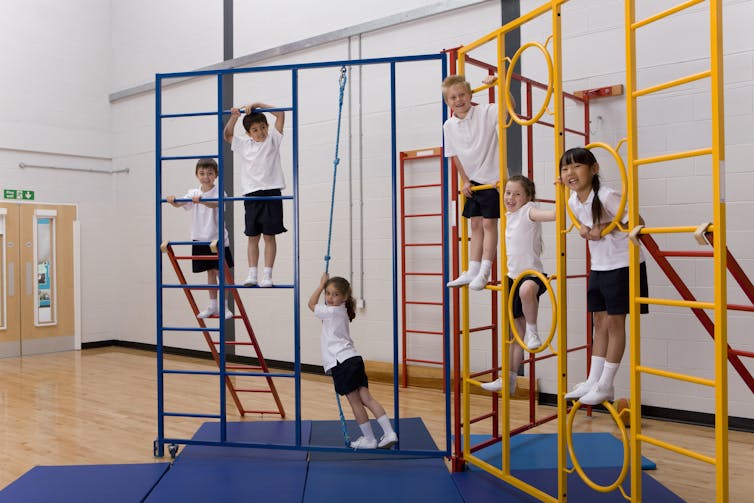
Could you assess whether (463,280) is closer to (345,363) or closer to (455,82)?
(345,363)

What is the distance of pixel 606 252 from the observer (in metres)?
3.11

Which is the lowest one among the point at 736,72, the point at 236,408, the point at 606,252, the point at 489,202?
the point at 236,408

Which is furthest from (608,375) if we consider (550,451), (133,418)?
(133,418)

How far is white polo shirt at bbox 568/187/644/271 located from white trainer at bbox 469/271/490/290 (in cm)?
70

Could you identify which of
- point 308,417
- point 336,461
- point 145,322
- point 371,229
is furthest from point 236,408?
point 145,322

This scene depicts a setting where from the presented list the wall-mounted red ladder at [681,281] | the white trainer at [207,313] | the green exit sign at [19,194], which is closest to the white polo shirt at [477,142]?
the wall-mounted red ladder at [681,281]

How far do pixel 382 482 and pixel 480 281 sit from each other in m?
1.30

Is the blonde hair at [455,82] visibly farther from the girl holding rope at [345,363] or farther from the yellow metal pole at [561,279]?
the girl holding rope at [345,363]

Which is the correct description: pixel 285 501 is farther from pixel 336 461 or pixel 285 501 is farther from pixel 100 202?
pixel 100 202

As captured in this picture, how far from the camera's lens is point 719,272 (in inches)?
93.8

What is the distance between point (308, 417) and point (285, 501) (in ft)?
6.16

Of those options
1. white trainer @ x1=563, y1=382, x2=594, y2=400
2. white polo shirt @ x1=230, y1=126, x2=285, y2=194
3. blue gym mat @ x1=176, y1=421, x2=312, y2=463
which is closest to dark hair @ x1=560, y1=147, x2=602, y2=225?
white trainer @ x1=563, y1=382, x2=594, y2=400

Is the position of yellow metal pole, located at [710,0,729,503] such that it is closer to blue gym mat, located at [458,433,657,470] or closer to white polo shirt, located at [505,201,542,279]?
white polo shirt, located at [505,201,542,279]

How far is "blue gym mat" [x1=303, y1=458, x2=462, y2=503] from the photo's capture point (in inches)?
139
